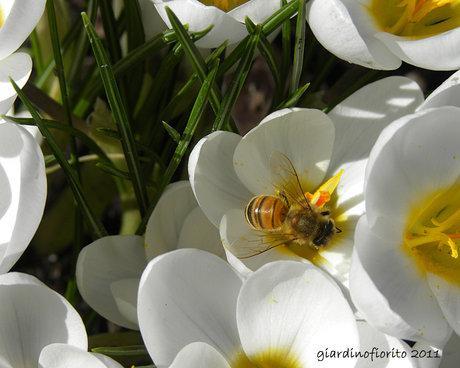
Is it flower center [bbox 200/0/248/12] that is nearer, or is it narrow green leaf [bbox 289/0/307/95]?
narrow green leaf [bbox 289/0/307/95]

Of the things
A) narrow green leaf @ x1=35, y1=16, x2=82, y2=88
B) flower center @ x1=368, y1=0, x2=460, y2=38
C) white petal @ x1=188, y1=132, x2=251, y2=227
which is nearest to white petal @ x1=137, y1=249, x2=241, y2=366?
white petal @ x1=188, y1=132, x2=251, y2=227

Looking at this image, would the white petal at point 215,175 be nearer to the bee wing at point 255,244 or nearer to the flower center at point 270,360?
the bee wing at point 255,244

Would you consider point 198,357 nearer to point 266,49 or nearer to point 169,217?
point 169,217

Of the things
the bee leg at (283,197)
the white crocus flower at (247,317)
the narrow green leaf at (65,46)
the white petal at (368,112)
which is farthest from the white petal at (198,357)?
the narrow green leaf at (65,46)

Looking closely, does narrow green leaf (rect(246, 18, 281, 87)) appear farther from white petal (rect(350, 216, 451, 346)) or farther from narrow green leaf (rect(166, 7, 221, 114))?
white petal (rect(350, 216, 451, 346))

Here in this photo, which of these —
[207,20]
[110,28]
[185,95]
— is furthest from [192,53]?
[110,28]

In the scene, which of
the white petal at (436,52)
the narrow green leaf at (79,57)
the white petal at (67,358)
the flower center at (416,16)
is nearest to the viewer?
the white petal at (67,358)

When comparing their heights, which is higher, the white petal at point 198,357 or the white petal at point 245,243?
the white petal at point 245,243
